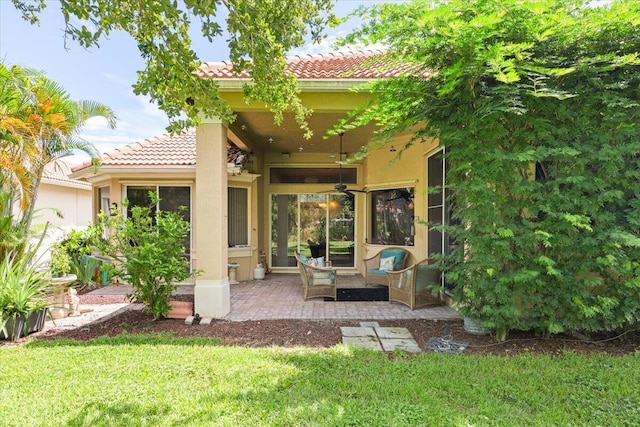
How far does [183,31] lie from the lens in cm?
391

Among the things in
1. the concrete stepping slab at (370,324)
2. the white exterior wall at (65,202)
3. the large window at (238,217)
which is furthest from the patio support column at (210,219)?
the white exterior wall at (65,202)

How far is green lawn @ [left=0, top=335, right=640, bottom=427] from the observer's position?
280cm

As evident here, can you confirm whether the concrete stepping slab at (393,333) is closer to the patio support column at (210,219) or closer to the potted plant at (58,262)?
the patio support column at (210,219)

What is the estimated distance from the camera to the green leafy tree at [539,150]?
391 centimetres

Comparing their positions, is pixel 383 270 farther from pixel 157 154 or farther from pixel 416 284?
pixel 157 154

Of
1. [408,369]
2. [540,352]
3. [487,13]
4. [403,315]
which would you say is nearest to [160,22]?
[487,13]

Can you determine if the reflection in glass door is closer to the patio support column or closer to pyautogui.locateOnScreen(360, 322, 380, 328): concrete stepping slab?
the patio support column

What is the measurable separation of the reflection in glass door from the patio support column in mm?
5308

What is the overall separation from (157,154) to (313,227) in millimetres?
5345

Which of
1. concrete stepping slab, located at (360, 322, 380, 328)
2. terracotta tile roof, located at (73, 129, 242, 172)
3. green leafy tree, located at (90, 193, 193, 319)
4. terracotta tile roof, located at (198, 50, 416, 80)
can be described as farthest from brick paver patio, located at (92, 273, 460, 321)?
terracotta tile roof, located at (198, 50, 416, 80)

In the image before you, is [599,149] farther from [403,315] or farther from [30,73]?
[30,73]

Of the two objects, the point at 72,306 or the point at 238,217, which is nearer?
the point at 72,306

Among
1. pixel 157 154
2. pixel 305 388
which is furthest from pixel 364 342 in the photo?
pixel 157 154

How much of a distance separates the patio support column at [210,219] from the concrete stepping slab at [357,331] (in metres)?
2.30
